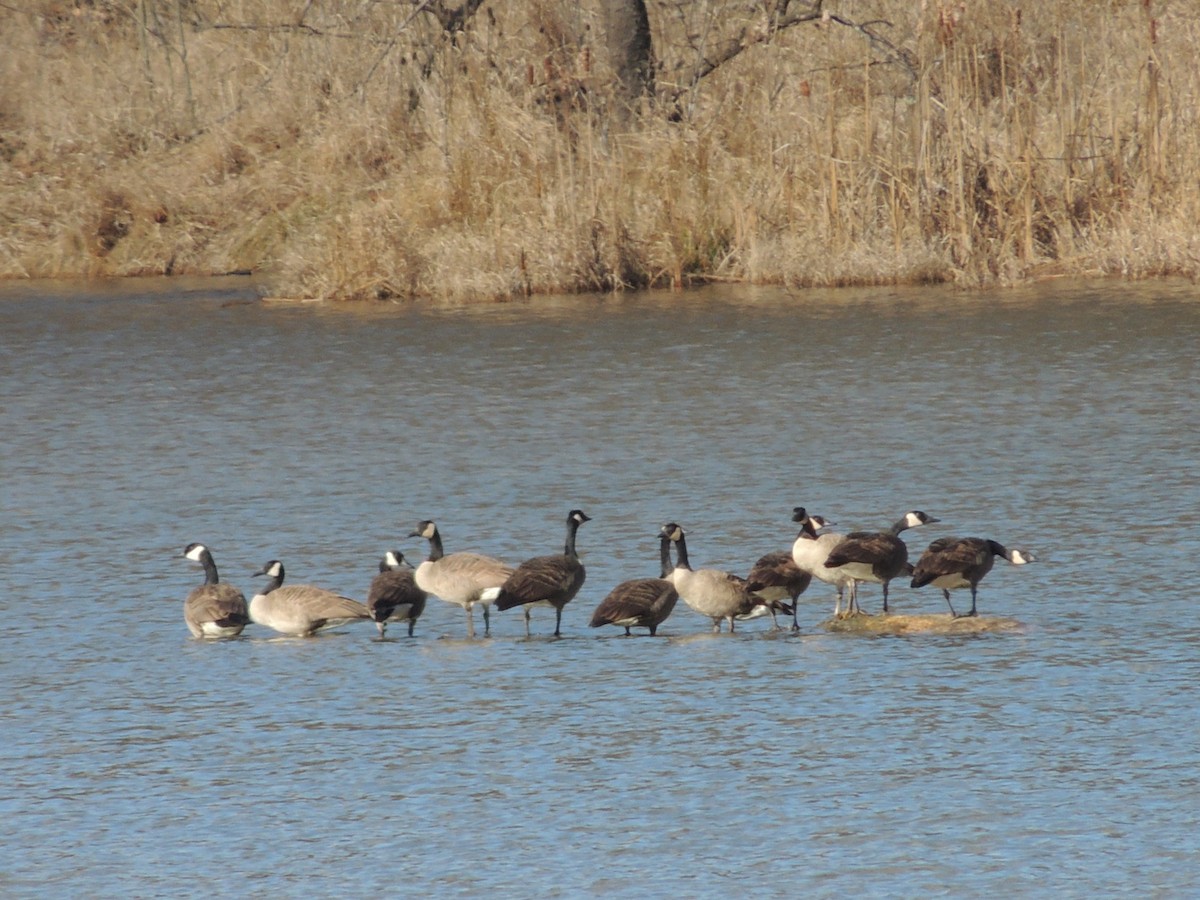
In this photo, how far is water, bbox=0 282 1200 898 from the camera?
24.2 ft

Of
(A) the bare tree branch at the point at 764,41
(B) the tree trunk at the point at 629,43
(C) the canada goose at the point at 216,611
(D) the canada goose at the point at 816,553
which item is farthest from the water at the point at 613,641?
(B) the tree trunk at the point at 629,43

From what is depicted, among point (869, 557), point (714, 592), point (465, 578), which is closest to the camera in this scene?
point (869, 557)

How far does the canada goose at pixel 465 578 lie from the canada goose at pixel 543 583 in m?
0.17

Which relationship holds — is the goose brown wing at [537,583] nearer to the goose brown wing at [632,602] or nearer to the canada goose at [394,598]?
the goose brown wing at [632,602]

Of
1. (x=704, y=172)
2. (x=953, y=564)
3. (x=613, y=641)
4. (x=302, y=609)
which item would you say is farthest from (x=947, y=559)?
(x=704, y=172)

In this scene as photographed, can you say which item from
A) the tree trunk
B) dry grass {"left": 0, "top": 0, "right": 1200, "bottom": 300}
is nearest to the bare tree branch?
dry grass {"left": 0, "top": 0, "right": 1200, "bottom": 300}

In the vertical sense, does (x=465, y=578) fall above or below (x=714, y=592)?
above

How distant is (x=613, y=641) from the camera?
10.9 m

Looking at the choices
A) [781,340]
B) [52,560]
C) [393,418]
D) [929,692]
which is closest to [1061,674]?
[929,692]

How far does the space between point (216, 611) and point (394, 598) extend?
1025mm

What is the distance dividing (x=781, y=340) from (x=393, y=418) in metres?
5.16

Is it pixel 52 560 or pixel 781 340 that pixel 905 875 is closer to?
pixel 52 560

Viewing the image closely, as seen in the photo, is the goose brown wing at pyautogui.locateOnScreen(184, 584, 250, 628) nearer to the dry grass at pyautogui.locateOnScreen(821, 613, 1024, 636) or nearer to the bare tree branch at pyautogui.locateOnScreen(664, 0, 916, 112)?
the dry grass at pyautogui.locateOnScreen(821, 613, 1024, 636)

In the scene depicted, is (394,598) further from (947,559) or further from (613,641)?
(947,559)
